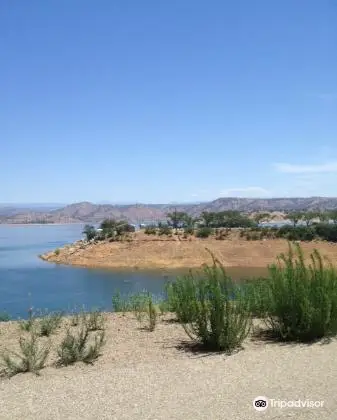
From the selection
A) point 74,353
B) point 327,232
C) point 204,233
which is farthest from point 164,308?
point 204,233

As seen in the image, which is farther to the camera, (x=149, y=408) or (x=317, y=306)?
(x=317, y=306)

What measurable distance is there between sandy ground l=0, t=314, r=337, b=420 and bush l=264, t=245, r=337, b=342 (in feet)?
1.64

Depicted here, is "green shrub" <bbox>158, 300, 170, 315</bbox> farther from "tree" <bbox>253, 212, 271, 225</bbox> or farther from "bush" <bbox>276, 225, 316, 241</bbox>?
"tree" <bbox>253, 212, 271, 225</bbox>

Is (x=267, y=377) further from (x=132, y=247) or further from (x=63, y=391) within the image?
(x=132, y=247)

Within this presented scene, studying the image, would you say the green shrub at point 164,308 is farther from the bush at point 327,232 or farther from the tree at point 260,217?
the tree at point 260,217

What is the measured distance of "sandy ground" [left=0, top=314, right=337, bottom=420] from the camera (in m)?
5.32

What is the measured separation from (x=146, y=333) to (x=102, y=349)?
158 centimetres

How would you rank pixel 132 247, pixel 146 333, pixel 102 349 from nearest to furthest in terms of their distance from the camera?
pixel 102 349
pixel 146 333
pixel 132 247

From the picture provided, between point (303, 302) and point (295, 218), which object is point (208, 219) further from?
point (303, 302)

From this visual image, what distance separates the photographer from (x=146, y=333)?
9688mm

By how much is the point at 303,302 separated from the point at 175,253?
6893cm

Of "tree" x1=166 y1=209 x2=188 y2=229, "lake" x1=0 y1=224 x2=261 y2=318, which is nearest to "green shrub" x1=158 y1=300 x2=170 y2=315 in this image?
"lake" x1=0 y1=224 x2=261 y2=318

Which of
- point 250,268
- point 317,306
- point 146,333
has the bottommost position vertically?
point 250,268

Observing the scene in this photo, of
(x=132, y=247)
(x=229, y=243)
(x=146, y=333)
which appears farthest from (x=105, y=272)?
(x=146, y=333)
